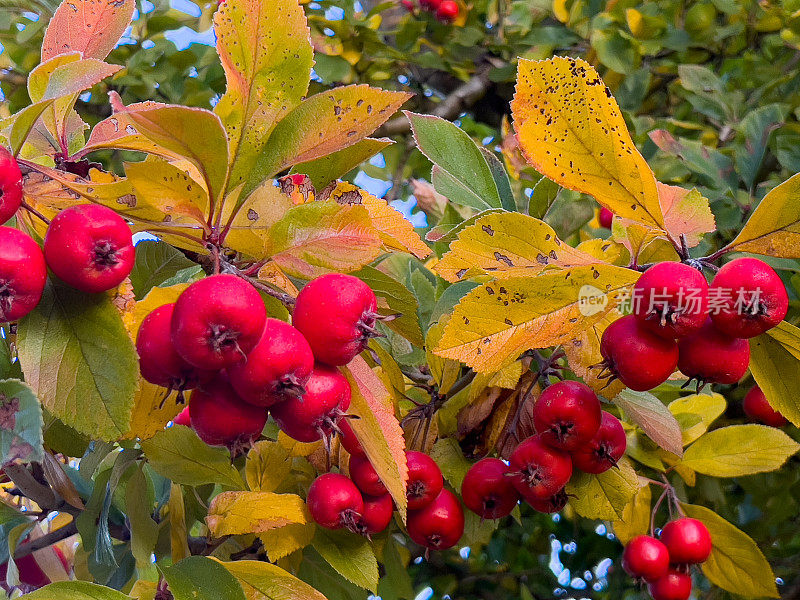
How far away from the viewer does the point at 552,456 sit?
0.92m

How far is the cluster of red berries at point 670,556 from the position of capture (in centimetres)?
126

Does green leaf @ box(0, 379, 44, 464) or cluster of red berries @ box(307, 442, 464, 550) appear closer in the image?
green leaf @ box(0, 379, 44, 464)

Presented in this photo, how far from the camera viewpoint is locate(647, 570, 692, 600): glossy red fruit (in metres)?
1.29

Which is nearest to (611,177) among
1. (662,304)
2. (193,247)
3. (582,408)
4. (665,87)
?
(662,304)

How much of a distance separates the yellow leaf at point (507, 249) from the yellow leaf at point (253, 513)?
30 cm

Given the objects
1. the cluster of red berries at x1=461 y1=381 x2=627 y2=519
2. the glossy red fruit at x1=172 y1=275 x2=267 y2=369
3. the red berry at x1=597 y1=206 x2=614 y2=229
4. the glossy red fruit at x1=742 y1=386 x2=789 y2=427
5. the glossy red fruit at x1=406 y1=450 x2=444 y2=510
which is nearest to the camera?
the glossy red fruit at x1=172 y1=275 x2=267 y2=369

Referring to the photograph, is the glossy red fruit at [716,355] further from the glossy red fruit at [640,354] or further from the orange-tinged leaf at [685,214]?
the orange-tinged leaf at [685,214]

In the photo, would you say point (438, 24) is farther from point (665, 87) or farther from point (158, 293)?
point (158, 293)

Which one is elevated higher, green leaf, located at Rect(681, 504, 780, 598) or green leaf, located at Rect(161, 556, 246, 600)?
green leaf, located at Rect(161, 556, 246, 600)

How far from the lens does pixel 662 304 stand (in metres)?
0.68

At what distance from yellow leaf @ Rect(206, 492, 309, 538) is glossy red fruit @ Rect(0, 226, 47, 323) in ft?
1.13

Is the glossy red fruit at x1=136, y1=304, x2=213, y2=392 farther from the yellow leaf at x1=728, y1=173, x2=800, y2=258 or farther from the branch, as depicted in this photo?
the branch

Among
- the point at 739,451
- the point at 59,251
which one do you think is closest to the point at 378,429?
the point at 59,251

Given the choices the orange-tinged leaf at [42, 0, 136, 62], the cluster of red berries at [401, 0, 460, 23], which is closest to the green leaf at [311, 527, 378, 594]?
the orange-tinged leaf at [42, 0, 136, 62]
